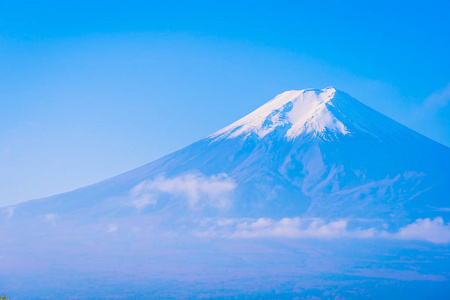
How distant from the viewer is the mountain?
78.9 meters

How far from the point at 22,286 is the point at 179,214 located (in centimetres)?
2648

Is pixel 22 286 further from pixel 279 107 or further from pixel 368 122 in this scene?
pixel 368 122

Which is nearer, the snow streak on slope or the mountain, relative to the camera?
the mountain

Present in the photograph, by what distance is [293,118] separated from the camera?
375ft

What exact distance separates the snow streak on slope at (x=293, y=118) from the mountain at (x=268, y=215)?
0.31 metres

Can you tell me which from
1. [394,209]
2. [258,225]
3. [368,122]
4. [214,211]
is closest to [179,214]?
[214,211]

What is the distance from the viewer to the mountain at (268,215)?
259ft

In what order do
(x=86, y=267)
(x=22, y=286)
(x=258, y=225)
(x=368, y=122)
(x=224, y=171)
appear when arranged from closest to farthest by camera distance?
1. (x=22, y=286)
2. (x=86, y=267)
3. (x=258, y=225)
4. (x=224, y=171)
5. (x=368, y=122)

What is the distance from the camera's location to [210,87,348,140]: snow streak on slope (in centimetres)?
10900

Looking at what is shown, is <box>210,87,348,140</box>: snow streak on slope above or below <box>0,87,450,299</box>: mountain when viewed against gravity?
above

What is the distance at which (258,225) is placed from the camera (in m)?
92.1

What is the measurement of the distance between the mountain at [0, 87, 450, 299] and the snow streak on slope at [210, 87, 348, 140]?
0.31m

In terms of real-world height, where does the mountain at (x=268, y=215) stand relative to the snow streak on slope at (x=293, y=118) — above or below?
below

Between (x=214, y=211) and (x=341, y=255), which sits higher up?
(x=214, y=211)
